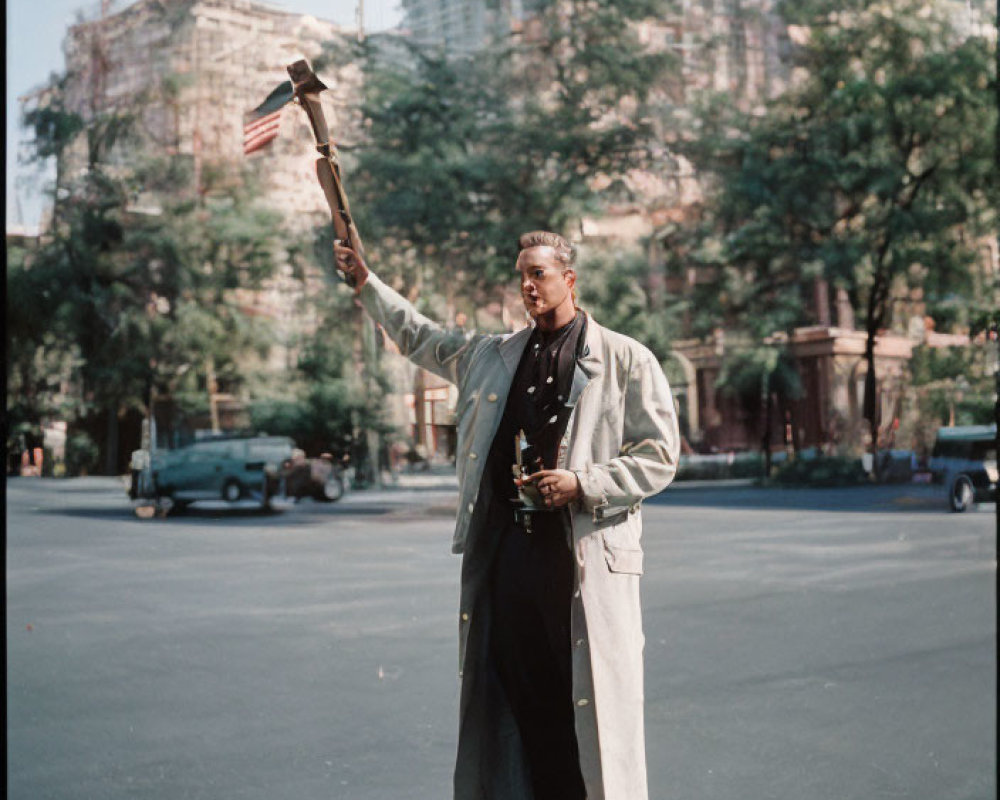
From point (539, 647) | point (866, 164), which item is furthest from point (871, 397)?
point (539, 647)

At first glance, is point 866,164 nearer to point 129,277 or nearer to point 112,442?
point 129,277

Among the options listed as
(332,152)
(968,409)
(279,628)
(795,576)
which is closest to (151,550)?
(279,628)

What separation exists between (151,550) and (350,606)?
1.37m

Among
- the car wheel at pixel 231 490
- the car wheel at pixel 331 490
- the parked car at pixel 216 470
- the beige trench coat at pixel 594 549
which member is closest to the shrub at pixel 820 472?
the car wheel at pixel 331 490

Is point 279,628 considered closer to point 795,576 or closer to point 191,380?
point 191,380

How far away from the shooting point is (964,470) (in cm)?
769

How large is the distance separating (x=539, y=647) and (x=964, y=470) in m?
5.90

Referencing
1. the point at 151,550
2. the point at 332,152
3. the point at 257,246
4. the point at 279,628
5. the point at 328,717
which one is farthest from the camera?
the point at 257,246

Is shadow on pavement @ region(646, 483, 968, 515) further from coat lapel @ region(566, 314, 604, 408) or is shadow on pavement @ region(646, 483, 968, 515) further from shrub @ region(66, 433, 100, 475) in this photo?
coat lapel @ region(566, 314, 604, 408)

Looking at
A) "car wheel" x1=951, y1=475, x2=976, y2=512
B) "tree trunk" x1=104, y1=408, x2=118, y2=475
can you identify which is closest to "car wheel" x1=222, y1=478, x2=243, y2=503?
"tree trunk" x1=104, y1=408, x2=118, y2=475

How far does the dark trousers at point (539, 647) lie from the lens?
2.69m

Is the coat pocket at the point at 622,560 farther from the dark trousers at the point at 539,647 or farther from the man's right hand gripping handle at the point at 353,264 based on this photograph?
the man's right hand gripping handle at the point at 353,264

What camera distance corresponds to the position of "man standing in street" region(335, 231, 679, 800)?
263cm

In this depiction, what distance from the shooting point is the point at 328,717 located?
527 cm
